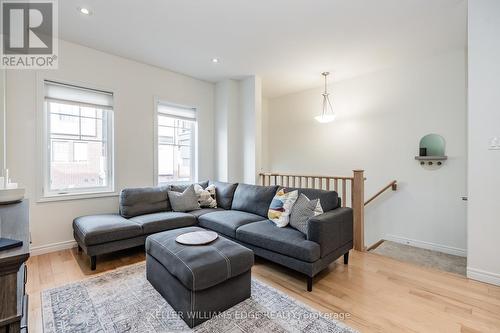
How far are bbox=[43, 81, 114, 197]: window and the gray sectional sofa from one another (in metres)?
0.61

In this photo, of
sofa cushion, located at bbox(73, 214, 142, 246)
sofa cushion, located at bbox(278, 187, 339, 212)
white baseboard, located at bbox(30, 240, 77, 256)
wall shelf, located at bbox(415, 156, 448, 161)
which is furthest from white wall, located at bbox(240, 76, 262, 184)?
white baseboard, located at bbox(30, 240, 77, 256)

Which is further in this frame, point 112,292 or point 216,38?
point 216,38

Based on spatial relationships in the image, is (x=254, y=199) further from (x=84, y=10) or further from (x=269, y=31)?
(x=84, y=10)

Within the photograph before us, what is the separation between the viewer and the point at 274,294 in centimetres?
215

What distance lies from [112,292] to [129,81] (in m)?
3.00

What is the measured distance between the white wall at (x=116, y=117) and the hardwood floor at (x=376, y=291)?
1.94ft

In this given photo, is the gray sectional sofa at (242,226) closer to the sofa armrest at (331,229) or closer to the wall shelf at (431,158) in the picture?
the sofa armrest at (331,229)

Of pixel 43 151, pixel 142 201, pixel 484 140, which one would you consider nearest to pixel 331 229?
pixel 484 140

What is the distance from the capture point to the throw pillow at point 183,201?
357 cm

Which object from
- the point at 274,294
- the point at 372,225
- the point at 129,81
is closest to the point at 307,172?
the point at 372,225

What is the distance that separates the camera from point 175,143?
446cm

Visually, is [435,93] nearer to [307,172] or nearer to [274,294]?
[307,172]

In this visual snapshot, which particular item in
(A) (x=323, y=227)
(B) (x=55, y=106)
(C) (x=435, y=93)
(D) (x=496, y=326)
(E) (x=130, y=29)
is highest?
(E) (x=130, y=29)

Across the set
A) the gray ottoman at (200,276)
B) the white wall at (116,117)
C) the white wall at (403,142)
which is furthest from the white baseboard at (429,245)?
the white wall at (116,117)
